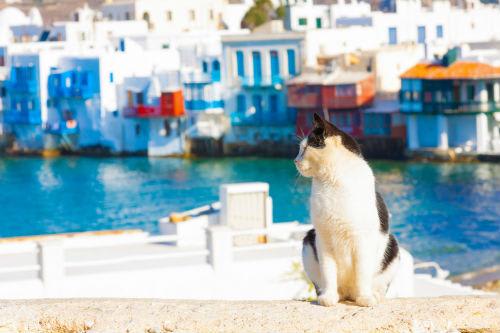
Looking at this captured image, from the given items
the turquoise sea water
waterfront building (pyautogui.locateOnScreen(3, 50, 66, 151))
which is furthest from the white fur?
waterfront building (pyautogui.locateOnScreen(3, 50, 66, 151))

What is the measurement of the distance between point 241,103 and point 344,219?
53.1 m

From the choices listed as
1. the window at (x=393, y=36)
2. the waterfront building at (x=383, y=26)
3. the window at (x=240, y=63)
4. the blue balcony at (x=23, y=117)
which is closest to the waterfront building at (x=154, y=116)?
the window at (x=240, y=63)

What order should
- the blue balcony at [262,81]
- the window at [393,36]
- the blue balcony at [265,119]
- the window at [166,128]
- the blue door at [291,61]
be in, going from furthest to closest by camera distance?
the window at [393,36] → the window at [166,128] → the blue door at [291,61] → the blue balcony at [262,81] → the blue balcony at [265,119]

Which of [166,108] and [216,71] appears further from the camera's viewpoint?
[216,71]

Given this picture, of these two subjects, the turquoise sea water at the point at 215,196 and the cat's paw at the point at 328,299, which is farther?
the turquoise sea water at the point at 215,196

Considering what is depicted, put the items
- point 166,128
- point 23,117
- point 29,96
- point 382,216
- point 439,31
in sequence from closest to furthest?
point 382,216, point 166,128, point 23,117, point 29,96, point 439,31

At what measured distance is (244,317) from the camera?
580 centimetres

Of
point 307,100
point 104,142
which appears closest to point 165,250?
point 307,100

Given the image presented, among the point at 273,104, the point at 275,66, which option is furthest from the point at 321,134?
the point at 275,66

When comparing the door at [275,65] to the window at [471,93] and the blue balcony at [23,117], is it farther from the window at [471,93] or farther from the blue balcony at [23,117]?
the blue balcony at [23,117]

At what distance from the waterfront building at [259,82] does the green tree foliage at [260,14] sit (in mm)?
15866

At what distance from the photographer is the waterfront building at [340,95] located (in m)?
53.9

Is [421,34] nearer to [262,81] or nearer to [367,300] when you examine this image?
[262,81]

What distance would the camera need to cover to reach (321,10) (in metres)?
65.2
